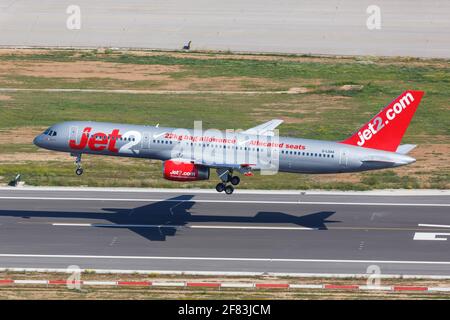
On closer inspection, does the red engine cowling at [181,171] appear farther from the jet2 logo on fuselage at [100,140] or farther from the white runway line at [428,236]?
the white runway line at [428,236]

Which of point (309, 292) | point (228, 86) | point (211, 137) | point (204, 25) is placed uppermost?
point (204, 25)

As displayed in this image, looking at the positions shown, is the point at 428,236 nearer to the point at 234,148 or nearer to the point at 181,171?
A: the point at 234,148

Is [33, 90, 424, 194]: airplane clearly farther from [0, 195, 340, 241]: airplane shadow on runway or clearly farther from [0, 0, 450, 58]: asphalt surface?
[0, 0, 450, 58]: asphalt surface

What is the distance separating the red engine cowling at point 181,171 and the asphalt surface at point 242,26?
75.8 m

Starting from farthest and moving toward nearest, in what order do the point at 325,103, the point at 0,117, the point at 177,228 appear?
the point at 325,103
the point at 0,117
the point at 177,228

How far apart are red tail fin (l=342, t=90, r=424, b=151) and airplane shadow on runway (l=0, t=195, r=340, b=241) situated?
8.05m

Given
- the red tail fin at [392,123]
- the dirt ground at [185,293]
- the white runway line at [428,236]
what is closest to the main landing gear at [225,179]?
the red tail fin at [392,123]

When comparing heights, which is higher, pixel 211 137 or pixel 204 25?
pixel 204 25

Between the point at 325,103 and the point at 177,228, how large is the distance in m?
52.9

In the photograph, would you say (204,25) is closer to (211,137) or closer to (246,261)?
(211,137)

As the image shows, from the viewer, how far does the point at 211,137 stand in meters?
79.6
